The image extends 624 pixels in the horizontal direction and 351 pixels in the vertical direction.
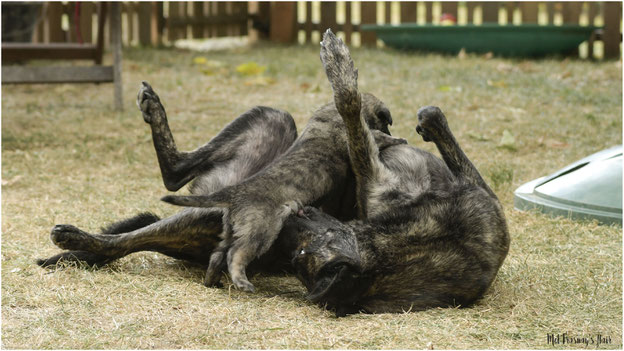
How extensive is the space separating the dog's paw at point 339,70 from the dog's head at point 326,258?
0.49 metres

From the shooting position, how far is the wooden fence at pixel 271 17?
11922mm

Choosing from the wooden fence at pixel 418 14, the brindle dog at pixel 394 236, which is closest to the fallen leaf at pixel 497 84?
the wooden fence at pixel 418 14

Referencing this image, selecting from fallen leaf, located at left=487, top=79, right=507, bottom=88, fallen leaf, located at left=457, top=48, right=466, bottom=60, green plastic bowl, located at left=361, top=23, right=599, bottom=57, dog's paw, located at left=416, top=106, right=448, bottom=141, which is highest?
green plastic bowl, located at left=361, top=23, right=599, bottom=57

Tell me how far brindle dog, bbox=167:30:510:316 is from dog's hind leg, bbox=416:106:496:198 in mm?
138

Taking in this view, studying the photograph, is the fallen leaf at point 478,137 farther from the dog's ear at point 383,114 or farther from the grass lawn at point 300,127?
the dog's ear at point 383,114

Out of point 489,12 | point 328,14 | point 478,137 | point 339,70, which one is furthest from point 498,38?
point 339,70

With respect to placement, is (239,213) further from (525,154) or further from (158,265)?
(525,154)

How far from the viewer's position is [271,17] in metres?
13.2

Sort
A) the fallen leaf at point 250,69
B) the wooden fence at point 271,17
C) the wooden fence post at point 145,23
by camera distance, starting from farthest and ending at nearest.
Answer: the wooden fence post at point 145,23, the wooden fence at point 271,17, the fallen leaf at point 250,69

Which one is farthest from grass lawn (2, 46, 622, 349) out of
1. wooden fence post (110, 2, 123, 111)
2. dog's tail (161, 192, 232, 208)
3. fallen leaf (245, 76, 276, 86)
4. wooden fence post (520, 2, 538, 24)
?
wooden fence post (520, 2, 538, 24)

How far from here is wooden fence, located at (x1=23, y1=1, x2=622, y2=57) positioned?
11.9 m

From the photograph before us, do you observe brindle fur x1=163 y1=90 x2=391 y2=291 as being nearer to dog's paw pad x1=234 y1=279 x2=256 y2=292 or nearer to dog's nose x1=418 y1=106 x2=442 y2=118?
dog's paw pad x1=234 y1=279 x2=256 y2=292

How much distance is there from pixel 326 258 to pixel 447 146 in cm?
101

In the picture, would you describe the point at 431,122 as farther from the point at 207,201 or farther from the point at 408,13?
the point at 408,13
